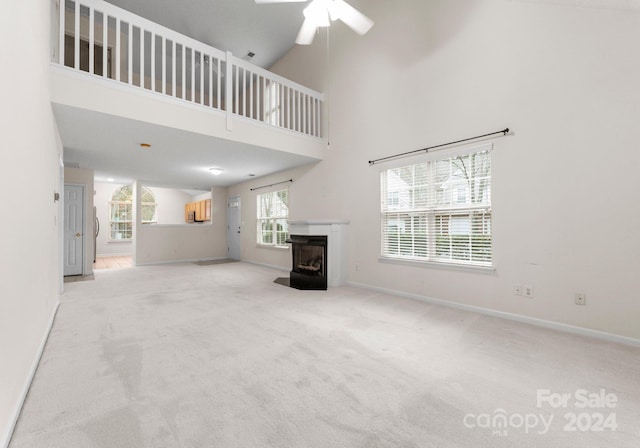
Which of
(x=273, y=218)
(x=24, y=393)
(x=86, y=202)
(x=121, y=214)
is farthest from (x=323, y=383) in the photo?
(x=121, y=214)

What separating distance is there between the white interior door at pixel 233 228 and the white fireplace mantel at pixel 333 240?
410 centimetres

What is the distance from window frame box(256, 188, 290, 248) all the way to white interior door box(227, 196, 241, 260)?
1.20 m

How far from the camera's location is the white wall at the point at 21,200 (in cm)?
134

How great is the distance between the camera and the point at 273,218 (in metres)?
6.96

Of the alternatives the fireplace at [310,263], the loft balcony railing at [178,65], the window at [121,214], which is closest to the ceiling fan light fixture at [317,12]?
the loft balcony railing at [178,65]

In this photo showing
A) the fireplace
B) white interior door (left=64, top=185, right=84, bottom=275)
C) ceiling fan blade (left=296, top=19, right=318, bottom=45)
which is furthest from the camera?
white interior door (left=64, top=185, right=84, bottom=275)

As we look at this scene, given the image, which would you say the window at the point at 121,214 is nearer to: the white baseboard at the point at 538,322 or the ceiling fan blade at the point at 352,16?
the ceiling fan blade at the point at 352,16

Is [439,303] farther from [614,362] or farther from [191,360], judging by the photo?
[191,360]

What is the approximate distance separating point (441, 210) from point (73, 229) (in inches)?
277

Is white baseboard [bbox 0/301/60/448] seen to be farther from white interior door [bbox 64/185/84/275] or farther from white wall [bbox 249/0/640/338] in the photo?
white interior door [bbox 64/185/84/275]

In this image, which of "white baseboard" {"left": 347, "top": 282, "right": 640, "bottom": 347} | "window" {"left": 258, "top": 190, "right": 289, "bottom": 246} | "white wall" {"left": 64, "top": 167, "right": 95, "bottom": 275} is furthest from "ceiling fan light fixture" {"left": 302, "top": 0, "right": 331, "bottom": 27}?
"white wall" {"left": 64, "top": 167, "right": 95, "bottom": 275}

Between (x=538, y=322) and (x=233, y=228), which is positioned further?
(x=233, y=228)

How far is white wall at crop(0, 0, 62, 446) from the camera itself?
1.34 m

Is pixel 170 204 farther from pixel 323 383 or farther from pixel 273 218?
pixel 323 383
